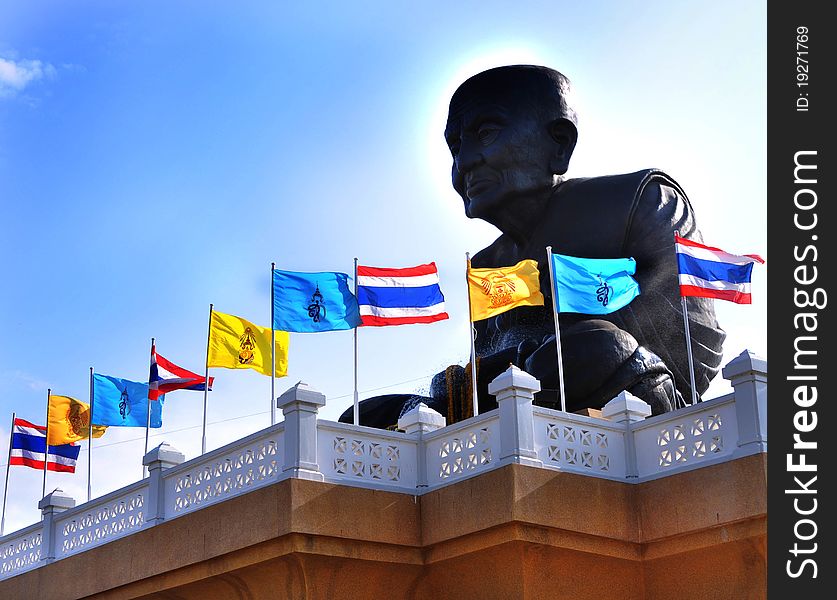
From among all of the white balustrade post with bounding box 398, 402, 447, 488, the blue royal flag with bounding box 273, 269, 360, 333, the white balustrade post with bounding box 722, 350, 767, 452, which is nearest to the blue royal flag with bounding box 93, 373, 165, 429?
the blue royal flag with bounding box 273, 269, 360, 333

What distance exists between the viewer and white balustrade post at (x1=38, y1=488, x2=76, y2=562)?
636 inches

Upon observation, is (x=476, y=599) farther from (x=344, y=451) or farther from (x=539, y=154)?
(x=539, y=154)

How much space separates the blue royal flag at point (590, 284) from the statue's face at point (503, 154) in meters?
4.63

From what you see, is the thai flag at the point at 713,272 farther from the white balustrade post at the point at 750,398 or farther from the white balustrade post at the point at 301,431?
the white balustrade post at the point at 301,431

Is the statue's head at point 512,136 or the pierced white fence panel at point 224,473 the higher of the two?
the statue's head at point 512,136

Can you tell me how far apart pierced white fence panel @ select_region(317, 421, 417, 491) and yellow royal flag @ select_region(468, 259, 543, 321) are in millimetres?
2380

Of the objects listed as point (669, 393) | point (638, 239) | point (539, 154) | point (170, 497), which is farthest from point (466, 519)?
point (539, 154)

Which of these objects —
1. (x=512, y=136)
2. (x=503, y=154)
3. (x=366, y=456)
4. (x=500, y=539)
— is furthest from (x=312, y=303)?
(x=512, y=136)

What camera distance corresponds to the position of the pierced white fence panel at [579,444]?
1270 centimetres

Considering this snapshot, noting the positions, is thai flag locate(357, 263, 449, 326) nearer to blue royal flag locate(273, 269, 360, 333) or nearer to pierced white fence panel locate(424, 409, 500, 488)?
blue royal flag locate(273, 269, 360, 333)

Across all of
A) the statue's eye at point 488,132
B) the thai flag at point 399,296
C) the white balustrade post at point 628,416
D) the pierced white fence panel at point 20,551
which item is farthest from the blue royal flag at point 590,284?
the pierced white fence panel at point 20,551

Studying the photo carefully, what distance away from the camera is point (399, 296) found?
15516mm

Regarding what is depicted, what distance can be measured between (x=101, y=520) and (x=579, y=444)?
5979mm

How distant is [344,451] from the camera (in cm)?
1282
